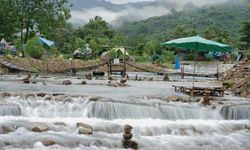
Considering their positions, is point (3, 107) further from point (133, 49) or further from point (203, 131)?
point (133, 49)

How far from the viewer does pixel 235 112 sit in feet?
51.7

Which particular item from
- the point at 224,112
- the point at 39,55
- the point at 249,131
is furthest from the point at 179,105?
the point at 39,55

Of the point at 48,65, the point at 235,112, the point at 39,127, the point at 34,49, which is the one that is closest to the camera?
the point at 39,127

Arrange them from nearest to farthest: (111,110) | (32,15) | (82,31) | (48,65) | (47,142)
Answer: (47,142)
(111,110)
(48,65)
(32,15)
(82,31)

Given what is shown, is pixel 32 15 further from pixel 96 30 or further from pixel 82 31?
pixel 96 30

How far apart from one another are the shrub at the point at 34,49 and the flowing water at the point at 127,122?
2244 centimetres

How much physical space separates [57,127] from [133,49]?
164ft

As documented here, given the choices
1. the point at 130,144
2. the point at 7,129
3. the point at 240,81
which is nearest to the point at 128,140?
the point at 130,144

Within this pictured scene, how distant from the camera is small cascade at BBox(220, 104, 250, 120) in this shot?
1566cm

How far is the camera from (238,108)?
16.0 metres

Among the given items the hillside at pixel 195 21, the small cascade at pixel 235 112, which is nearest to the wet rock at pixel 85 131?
the small cascade at pixel 235 112

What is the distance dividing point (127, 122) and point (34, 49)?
25.9 m

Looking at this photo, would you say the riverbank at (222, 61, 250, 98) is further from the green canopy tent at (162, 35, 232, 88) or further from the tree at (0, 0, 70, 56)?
the tree at (0, 0, 70, 56)

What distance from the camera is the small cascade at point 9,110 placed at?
542 inches
